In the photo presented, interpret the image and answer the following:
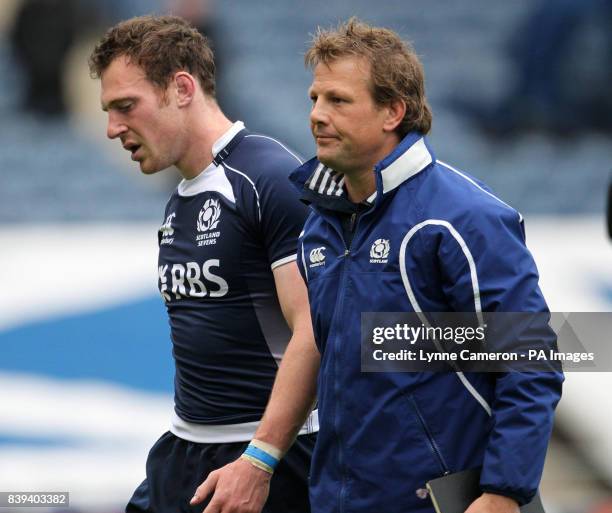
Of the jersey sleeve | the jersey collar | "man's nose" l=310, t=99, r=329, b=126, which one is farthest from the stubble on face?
the jersey collar

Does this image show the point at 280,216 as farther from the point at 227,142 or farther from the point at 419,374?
the point at 419,374

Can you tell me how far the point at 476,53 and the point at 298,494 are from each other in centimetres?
680

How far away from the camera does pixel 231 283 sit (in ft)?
10.2

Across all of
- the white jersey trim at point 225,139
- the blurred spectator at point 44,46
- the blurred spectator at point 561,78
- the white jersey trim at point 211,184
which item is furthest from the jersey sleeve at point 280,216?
the blurred spectator at point 561,78

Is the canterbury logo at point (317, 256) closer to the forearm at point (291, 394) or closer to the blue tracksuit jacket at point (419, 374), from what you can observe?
the blue tracksuit jacket at point (419, 374)

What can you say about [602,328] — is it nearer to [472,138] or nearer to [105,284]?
[105,284]

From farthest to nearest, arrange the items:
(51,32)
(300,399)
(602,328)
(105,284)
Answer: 1. (51,32)
2. (105,284)
3. (602,328)
4. (300,399)

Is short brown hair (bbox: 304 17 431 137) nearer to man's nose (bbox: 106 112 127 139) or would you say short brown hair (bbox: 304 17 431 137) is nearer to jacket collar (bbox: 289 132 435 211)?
jacket collar (bbox: 289 132 435 211)

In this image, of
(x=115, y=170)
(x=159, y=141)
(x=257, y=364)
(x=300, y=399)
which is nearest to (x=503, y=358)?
(x=300, y=399)

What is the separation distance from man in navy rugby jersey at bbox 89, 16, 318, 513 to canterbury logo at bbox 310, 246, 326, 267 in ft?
0.94

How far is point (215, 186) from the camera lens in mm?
3166

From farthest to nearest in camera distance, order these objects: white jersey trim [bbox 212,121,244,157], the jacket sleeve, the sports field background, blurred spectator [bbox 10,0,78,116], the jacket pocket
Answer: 1. blurred spectator [bbox 10,0,78,116]
2. the sports field background
3. white jersey trim [bbox 212,121,244,157]
4. the jacket pocket
5. the jacket sleeve

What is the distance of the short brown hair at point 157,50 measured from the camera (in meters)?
3.23

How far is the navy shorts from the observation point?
312cm
